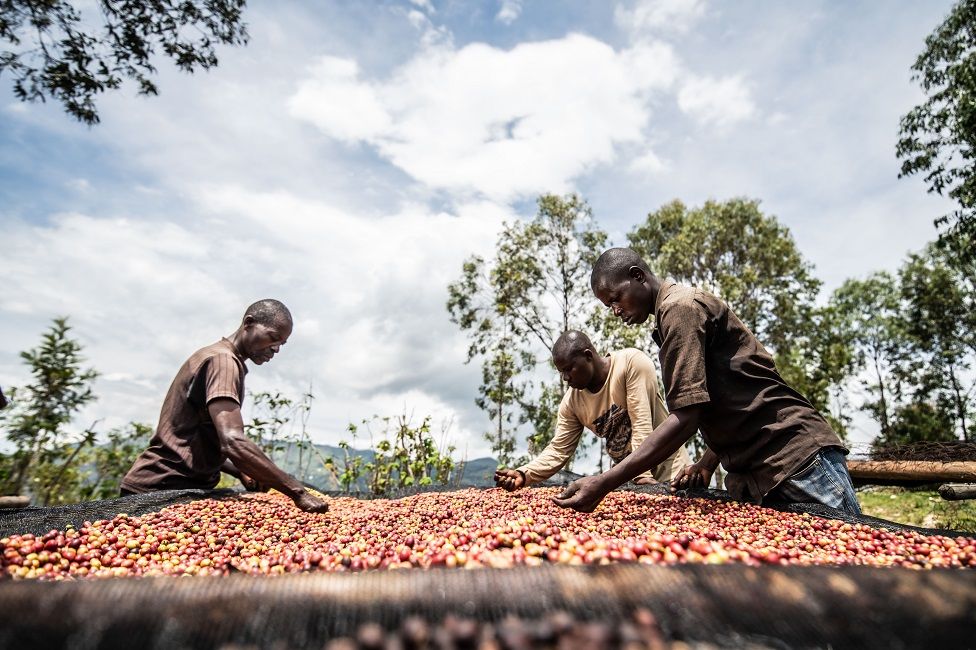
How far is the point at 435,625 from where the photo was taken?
2.37 ft

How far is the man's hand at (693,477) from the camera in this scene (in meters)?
2.93

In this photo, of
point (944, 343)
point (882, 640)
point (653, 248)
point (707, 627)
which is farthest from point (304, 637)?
point (944, 343)

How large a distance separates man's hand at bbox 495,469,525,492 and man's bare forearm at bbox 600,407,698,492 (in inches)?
59.0

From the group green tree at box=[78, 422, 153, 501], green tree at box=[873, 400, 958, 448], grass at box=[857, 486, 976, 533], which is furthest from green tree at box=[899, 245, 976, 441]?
green tree at box=[78, 422, 153, 501]

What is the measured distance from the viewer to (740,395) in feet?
7.25

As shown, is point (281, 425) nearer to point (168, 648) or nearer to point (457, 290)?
point (168, 648)

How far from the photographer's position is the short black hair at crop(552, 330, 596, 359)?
3.70 metres

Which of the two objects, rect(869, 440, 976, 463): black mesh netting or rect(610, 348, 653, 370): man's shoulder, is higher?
rect(610, 348, 653, 370): man's shoulder

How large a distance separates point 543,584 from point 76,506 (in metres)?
2.72

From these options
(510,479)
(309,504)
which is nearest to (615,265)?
(510,479)

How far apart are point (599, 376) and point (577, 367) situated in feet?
0.71

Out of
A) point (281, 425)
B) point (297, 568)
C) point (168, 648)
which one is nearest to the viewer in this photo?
point (168, 648)

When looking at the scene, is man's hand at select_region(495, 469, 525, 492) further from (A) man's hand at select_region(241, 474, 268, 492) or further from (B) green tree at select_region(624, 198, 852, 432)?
(B) green tree at select_region(624, 198, 852, 432)

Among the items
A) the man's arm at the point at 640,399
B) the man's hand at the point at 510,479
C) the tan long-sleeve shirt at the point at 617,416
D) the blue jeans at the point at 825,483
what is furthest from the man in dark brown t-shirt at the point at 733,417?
the man's hand at the point at 510,479
